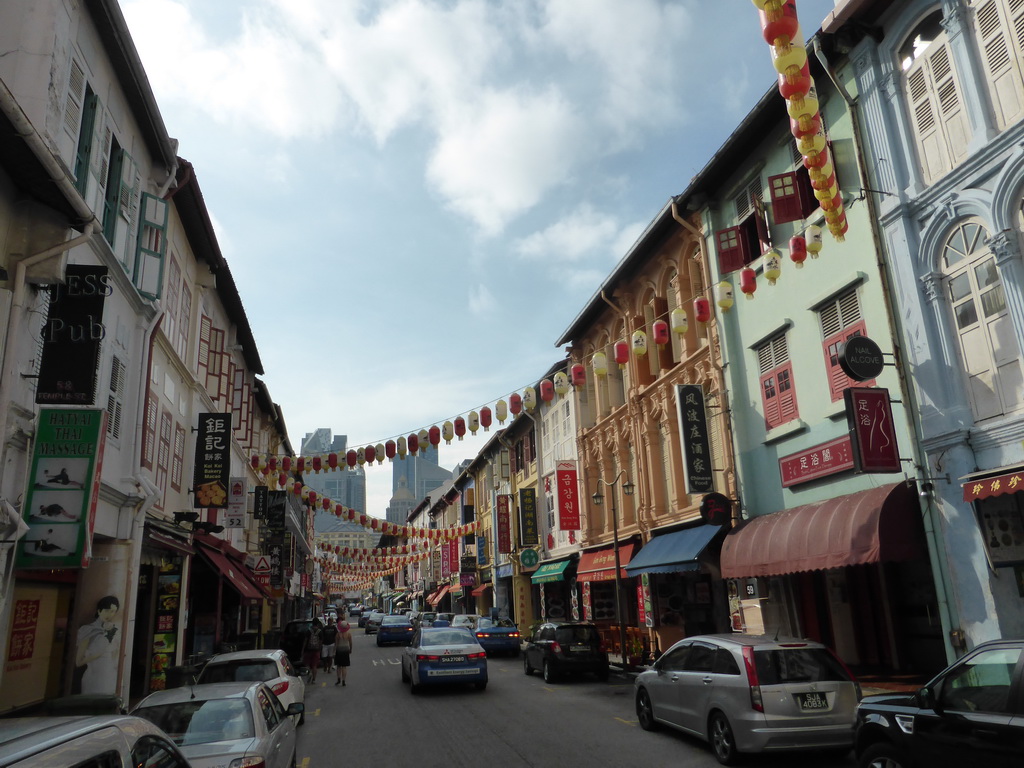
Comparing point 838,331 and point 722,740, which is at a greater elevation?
point 838,331

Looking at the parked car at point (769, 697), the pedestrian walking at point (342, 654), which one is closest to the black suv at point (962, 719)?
the parked car at point (769, 697)

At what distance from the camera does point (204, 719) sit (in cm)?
698

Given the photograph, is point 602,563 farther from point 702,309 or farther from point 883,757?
point 883,757

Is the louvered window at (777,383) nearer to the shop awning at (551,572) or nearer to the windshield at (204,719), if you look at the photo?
the windshield at (204,719)

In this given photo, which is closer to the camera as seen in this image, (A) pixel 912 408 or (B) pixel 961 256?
(B) pixel 961 256

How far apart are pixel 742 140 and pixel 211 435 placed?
662 inches

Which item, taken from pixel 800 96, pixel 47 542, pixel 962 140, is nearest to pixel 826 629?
pixel 962 140

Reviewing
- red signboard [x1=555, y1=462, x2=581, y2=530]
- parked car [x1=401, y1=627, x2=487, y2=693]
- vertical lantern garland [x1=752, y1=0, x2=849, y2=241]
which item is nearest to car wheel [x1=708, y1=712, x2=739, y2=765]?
vertical lantern garland [x1=752, y1=0, x2=849, y2=241]

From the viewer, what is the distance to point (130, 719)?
160 inches

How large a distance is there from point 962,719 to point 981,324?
7892 millimetres

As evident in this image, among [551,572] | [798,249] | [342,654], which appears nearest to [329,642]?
[342,654]

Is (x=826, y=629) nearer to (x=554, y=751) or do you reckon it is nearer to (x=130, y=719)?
(x=554, y=751)

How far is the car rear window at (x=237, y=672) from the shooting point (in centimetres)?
1102

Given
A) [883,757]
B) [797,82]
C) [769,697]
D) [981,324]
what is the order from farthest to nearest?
[981,324], [797,82], [769,697], [883,757]
